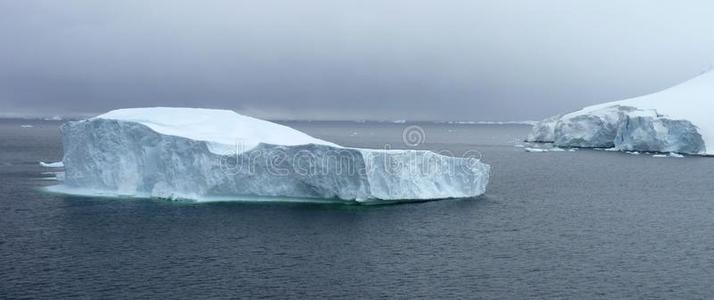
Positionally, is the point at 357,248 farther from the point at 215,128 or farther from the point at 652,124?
the point at 652,124

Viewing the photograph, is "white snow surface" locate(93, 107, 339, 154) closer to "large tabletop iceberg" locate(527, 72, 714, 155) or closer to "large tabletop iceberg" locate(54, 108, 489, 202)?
"large tabletop iceberg" locate(54, 108, 489, 202)

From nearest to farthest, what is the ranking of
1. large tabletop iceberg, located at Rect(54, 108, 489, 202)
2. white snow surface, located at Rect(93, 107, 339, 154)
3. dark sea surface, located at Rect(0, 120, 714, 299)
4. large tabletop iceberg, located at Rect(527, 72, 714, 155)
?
dark sea surface, located at Rect(0, 120, 714, 299) → large tabletop iceberg, located at Rect(54, 108, 489, 202) → white snow surface, located at Rect(93, 107, 339, 154) → large tabletop iceberg, located at Rect(527, 72, 714, 155)

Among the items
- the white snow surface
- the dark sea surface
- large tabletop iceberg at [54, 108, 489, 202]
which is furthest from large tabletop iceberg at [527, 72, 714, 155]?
the white snow surface

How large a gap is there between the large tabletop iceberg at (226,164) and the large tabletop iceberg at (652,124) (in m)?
46.4

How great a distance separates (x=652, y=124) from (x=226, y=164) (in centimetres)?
5493

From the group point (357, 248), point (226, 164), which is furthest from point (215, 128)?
point (357, 248)

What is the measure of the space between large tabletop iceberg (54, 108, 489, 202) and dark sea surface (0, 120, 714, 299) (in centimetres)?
104

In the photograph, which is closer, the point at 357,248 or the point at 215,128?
the point at 357,248

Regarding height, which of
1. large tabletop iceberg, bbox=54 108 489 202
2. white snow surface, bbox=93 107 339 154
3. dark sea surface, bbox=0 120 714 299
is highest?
white snow surface, bbox=93 107 339 154

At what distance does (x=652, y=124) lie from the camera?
6962 cm

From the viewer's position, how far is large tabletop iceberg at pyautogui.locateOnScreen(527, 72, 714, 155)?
69.4 meters

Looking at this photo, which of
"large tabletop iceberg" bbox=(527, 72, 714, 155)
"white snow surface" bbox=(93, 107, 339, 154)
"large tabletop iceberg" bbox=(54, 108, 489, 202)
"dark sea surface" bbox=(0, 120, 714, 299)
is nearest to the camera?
"dark sea surface" bbox=(0, 120, 714, 299)

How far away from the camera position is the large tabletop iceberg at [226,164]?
94.9 feet

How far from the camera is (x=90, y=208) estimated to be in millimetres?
27391
